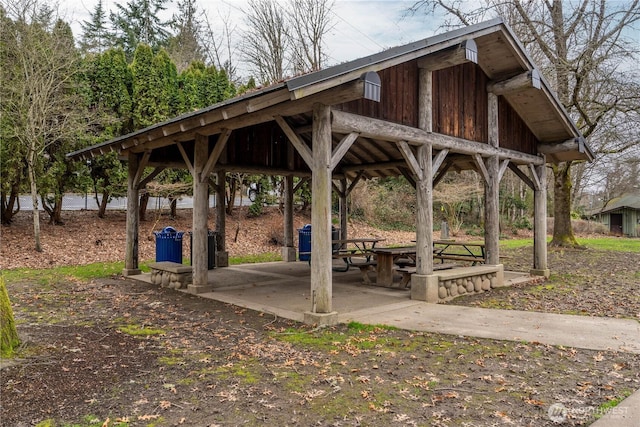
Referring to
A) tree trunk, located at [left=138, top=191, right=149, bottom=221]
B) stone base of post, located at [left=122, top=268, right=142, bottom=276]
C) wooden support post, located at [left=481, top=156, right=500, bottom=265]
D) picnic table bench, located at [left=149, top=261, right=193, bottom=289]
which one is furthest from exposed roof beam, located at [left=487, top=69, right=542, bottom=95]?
tree trunk, located at [left=138, top=191, right=149, bottom=221]

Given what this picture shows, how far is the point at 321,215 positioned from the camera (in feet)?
18.1

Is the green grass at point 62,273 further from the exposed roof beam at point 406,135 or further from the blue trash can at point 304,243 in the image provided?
the exposed roof beam at point 406,135

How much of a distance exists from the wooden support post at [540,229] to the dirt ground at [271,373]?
3.16m

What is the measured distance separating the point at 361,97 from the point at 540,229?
691 cm

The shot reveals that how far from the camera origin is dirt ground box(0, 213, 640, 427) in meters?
3.04

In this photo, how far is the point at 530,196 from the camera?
31.1 metres

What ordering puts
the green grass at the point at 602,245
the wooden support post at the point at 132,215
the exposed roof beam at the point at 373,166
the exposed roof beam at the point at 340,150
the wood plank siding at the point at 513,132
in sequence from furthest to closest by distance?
1. the green grass at the point at 602,245
2. the exposed roof beam at the point at 373,166
3. the wooden support post at the point at 132,215
4. the wood plank siding at the point at 513,132
5. the exposed roof beam at the point at 340,150

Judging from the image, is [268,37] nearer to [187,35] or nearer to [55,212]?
[187,35]

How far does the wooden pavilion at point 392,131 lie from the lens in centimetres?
554

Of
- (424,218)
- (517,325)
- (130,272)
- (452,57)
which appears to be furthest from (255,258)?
(517,325)

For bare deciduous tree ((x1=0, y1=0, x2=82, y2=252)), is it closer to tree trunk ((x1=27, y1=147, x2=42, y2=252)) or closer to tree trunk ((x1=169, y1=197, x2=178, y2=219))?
tree trunk ((x1=27, y1=147, x2=42, y2=252))

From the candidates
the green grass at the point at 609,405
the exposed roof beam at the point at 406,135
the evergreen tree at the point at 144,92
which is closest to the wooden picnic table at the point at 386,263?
the exposed roof beam at the point at 406,135

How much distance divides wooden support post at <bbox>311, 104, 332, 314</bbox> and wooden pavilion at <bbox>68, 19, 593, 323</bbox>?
1 cm

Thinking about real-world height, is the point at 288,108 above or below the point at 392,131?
above
